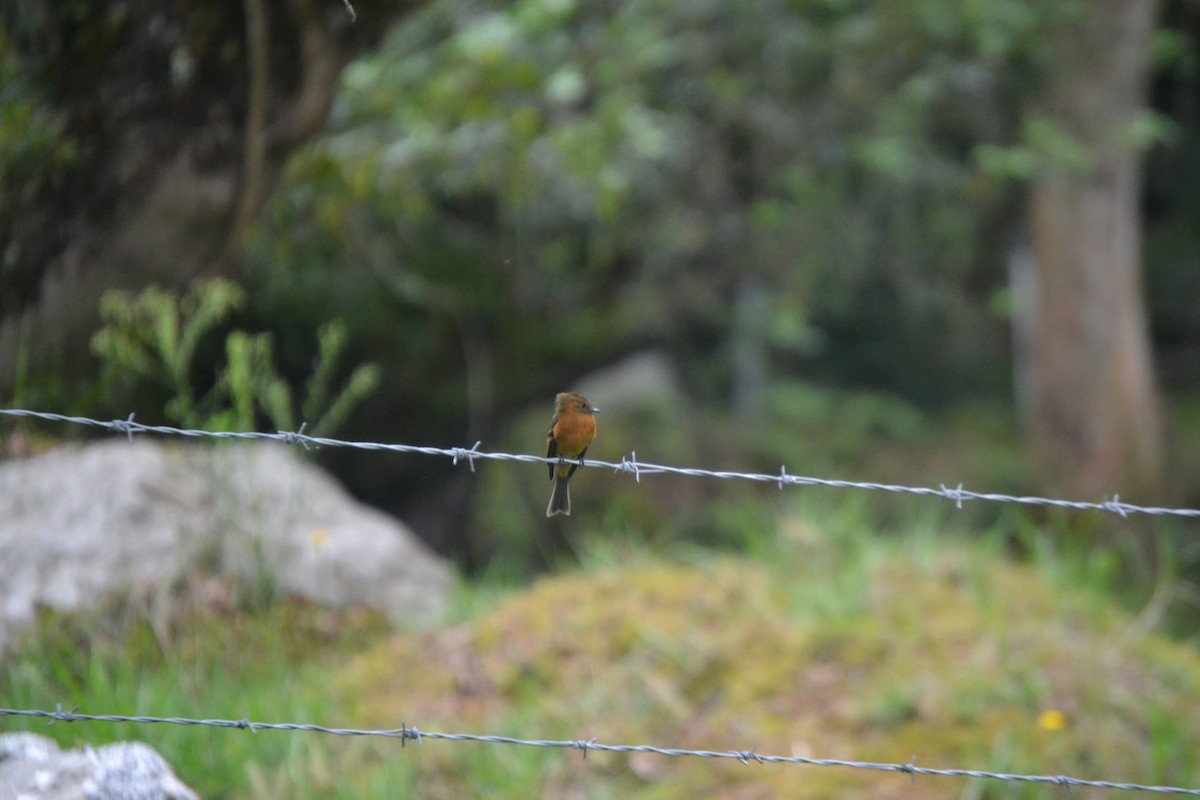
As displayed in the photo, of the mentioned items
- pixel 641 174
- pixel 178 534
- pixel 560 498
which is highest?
pixel 641 174

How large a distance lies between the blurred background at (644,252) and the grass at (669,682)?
2.29 feet

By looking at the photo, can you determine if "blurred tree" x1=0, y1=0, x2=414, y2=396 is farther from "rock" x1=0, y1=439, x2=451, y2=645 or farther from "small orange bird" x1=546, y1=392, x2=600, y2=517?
"small orange bird" x1=546, y1=392, x2=600, y2=517

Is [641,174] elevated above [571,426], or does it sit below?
above

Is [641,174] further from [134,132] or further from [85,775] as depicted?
[85,775]

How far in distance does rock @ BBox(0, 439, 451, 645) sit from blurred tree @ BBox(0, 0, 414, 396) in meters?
0.68

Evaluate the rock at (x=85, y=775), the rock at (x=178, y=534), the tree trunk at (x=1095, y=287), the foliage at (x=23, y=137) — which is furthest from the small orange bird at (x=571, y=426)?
the tree trunk at (x=1095, y=287)

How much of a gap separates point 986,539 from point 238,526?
328 cm

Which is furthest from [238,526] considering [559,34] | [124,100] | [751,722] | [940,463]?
[940,463]

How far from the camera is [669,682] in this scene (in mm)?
3795

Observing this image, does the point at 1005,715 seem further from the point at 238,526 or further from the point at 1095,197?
the point at 1095,197

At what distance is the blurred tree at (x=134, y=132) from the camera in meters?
3.07

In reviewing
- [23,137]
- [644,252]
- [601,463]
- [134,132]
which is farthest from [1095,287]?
[23,137]

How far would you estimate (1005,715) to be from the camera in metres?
3.54

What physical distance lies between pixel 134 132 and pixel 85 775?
6.06 ft
